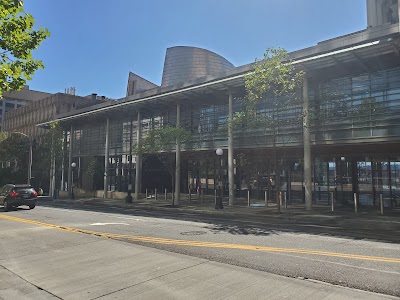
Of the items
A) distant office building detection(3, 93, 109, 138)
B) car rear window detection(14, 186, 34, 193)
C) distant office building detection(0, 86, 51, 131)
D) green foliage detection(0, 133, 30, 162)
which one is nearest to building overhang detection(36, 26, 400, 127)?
car rear window detection(14, 186, 34, 193)

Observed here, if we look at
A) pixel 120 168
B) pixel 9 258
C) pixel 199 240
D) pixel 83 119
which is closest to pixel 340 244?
pixel 199 240

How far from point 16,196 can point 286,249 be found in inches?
781

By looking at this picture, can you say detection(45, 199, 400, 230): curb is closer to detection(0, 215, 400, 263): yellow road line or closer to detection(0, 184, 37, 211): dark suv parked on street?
detection(0, 215, 400, 263): yellow road line

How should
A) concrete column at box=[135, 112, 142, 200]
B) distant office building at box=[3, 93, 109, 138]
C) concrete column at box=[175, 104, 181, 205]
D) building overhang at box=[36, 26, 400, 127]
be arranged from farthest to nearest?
distant office building at box=[3, 93, 109, 138] → concrete column at box=[135, 112, 142, 200] → concrete column at box=[175, 104, 181, 205] → building overhang at box=[36, 26, 400, 127]

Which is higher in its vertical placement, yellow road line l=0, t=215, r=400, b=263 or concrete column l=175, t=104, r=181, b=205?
concrete column l=175, t=104, r=181, b=205

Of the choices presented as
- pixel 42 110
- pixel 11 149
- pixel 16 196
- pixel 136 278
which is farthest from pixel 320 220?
pixel 42 110

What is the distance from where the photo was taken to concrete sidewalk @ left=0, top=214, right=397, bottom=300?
210 inches

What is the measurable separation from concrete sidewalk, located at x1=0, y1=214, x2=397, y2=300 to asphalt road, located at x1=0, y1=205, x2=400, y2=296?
22.5 inches

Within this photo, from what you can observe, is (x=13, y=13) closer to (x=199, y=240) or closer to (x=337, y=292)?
(x=199, y=240)

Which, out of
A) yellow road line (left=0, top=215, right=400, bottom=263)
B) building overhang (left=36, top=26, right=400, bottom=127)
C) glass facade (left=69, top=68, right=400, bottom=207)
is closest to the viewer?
yellow road line (left=0, top=215, right=400, bottom=263)

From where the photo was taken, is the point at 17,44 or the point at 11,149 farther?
the point at 11,149

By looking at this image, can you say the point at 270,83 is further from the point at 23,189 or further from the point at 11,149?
the point at 11,149

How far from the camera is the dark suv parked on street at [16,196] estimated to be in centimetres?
2242

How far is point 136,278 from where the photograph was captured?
6234 millimetres
